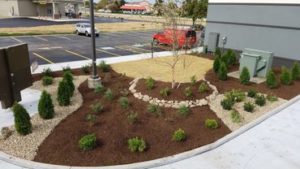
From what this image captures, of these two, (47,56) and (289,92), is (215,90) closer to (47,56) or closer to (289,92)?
(289,92)

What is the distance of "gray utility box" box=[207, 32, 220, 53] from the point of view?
62.6 feet

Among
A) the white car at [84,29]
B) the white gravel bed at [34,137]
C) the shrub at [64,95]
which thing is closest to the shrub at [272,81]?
the white gravel bed at [34,137]

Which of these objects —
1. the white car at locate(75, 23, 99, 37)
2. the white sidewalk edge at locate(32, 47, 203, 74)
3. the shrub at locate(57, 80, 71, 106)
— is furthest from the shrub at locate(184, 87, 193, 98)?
the white car at locate(75, 23, 99, 37)

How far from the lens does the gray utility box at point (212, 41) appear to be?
19.1m

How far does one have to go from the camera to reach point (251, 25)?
58.0ft

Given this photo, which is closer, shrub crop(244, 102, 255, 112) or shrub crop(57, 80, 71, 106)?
shrub crop(57, 80, 71, 106)

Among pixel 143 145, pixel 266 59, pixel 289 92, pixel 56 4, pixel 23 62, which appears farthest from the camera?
pixel 56 4

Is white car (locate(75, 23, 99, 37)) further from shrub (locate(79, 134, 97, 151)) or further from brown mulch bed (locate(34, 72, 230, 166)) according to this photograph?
shrub (locate(79, 134, 97, 151))

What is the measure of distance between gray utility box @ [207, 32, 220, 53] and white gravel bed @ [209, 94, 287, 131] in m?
9.62

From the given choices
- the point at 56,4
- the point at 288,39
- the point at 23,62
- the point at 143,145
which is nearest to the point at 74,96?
the point at 23,62

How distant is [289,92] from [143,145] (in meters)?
7.91

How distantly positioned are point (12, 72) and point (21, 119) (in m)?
2.20

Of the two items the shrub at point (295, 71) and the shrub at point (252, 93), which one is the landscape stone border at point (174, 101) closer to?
the shrub at point (252, 93)

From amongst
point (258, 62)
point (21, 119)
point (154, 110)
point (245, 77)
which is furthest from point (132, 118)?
point (258, 62)
